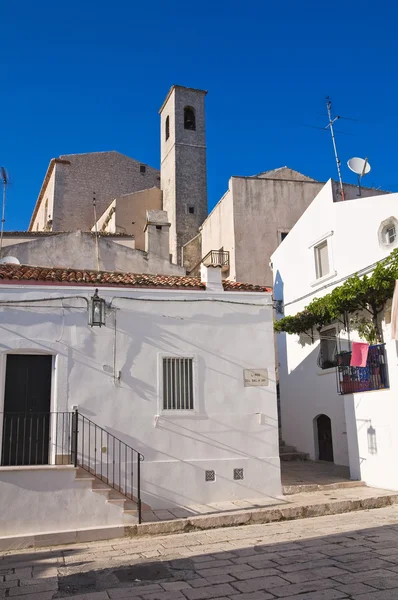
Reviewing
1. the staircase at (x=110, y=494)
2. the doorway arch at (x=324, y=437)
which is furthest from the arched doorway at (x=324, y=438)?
the staircase at (x=110, y=494)

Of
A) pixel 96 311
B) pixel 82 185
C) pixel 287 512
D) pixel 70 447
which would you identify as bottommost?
pixel 287 512

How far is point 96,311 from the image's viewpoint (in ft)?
41.0

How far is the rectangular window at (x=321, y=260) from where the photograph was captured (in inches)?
746

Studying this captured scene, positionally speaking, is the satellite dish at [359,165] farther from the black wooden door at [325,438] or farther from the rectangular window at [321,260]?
the black wooden door at [325,438]

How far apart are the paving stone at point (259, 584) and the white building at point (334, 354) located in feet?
23.0

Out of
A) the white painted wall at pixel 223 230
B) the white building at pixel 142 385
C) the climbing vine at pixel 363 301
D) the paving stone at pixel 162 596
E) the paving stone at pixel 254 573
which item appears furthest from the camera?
the white painted wall at pixel 223 230

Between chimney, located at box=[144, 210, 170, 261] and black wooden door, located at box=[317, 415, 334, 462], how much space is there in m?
8.67

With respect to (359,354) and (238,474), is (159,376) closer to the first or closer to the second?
(238,474)

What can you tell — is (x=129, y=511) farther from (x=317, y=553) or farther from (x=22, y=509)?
(x=317, y=553)

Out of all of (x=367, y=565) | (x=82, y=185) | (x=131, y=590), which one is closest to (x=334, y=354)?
(x=367, y=565)

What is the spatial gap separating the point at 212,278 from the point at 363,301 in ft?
14.1

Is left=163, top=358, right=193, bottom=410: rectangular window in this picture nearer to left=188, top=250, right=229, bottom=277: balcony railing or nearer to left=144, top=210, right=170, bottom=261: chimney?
left=144, top=210, right=170, bottom=261: chimney

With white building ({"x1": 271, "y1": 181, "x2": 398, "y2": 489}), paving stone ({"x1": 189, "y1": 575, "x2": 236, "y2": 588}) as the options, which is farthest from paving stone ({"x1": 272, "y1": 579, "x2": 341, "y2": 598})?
white building ({"x1": 271, "y1": 181, "x2": 398, "y2": 489})

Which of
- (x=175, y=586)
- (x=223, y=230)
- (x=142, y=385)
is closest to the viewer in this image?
(x=175, y=586)
